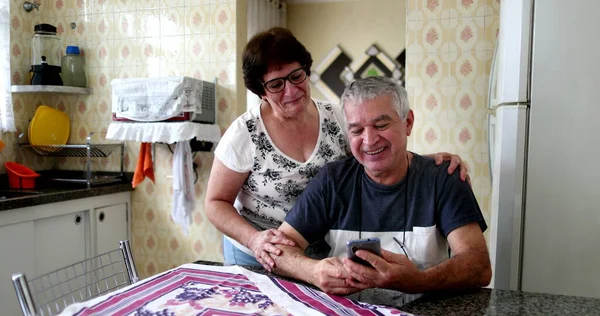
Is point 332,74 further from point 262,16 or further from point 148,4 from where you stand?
point 148,4

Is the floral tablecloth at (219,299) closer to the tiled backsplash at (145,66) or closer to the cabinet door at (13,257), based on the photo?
the cabinet door at (13,257)

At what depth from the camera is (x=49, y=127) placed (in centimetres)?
314

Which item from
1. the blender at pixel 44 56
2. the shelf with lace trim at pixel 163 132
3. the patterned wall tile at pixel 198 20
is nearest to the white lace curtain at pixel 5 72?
the blender at pixel 44 56

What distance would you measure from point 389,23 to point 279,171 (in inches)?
123

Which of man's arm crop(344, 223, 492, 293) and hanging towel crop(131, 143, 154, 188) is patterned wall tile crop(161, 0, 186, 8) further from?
man's arm crop(344, 223, 492, 293)

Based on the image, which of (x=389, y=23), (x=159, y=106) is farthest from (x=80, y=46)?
(x=389, y=23)

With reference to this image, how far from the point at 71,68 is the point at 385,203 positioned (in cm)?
266

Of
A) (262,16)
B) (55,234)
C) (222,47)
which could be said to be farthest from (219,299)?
(262,16)

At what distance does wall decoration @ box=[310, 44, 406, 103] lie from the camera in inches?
170

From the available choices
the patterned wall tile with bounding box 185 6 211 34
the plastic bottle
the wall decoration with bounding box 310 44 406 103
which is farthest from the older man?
the wall decoration with bounding box 310 44 406 103

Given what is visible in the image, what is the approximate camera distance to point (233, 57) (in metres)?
2.96

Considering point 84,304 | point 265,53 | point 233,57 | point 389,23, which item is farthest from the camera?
point 389,23

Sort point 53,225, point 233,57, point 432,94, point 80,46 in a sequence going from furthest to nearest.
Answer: point 80,46
point 233,57
point 432,94
point 53,225

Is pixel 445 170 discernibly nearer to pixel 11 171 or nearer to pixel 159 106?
pixel 159 106
